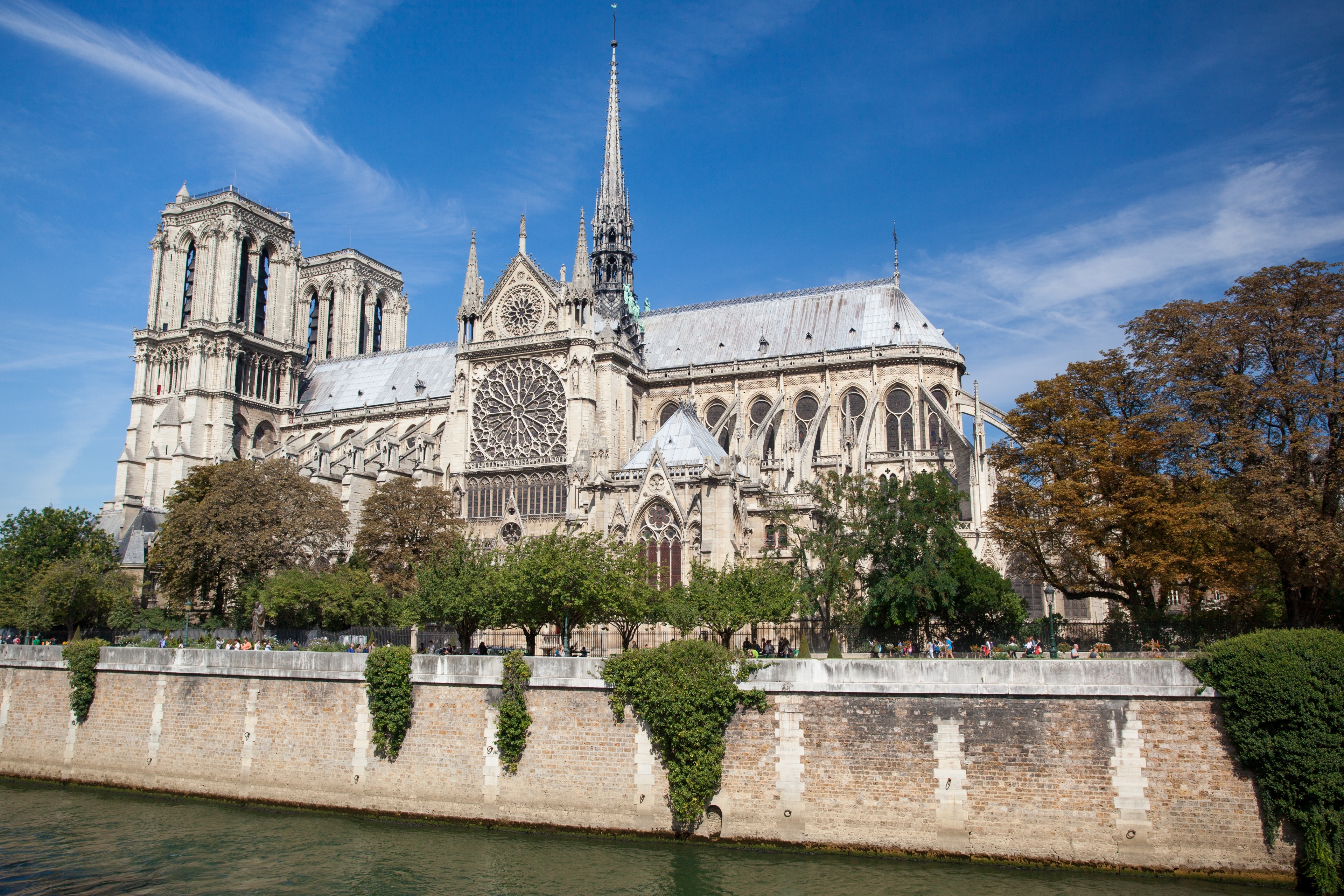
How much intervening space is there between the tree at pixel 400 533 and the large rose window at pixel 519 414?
24.2 ft

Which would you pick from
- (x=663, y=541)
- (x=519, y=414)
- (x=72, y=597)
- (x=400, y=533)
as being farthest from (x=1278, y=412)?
(x=72, y=597)

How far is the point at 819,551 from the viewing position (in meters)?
31.9

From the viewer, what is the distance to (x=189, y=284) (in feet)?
220

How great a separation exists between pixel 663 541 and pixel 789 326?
79.8 ft

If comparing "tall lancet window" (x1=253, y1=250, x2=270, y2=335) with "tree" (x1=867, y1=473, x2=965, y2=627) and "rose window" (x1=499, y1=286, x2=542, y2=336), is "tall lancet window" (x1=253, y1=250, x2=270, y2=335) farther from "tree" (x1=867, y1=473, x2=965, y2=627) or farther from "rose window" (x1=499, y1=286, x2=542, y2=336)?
"tree" (x1=867, y1=473, x2=965, y2=627)

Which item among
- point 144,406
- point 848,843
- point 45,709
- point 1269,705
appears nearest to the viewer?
point 1269,705

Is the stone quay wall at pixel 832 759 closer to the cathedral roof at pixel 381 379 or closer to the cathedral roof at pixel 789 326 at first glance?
the cathedral roof at pixel 789 326

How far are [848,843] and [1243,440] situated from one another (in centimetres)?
1345

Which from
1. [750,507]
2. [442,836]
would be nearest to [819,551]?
[750,507]

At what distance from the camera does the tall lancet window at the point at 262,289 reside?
69125mm

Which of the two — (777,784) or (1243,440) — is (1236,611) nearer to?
(1243,440)

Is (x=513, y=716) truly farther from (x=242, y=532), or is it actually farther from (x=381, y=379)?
(x=381, y=379)

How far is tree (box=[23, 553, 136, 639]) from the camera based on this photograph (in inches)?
1581

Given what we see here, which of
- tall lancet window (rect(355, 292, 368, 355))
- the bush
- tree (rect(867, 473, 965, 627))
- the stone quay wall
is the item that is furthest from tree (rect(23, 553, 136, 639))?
the bush
